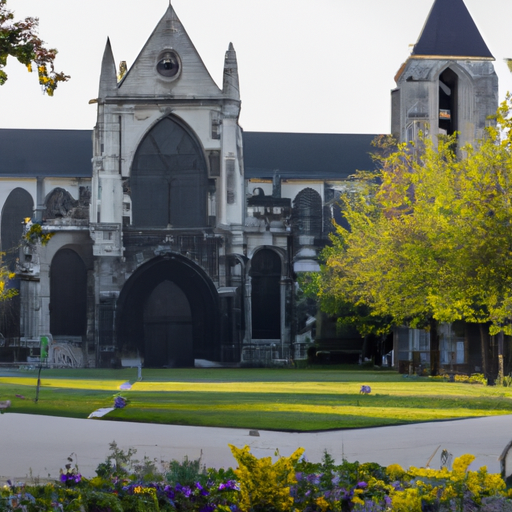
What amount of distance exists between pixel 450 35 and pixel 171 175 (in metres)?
18.7

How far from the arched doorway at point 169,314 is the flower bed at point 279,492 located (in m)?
40.0

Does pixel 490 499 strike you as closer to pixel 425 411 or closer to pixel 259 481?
pixel 259 481

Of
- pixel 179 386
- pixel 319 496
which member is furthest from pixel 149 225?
pixel 319 496

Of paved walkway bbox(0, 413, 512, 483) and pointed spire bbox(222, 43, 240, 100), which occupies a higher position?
pointed spire bbox(222, 43, 240, 100)

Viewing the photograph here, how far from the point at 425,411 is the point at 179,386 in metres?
11.1

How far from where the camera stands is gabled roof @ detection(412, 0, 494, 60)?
5453 cm

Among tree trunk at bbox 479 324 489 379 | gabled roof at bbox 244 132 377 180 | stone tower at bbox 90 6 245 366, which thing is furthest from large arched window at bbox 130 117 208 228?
tree trunk at bbox 479 324 489 379

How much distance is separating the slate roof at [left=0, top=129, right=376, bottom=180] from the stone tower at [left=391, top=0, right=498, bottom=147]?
6.60 m

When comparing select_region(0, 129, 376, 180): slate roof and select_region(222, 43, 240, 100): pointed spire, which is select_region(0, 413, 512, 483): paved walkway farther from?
select_region(0, 129, 376, 180): slate roof

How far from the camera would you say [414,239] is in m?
31.6

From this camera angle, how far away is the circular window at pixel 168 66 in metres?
49.7

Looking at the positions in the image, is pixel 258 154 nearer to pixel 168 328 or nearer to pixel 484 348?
pixel 168 328

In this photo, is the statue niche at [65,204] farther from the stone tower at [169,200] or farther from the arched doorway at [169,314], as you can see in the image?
the arched doorway at [169,314]

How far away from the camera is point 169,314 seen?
48.8 meters
